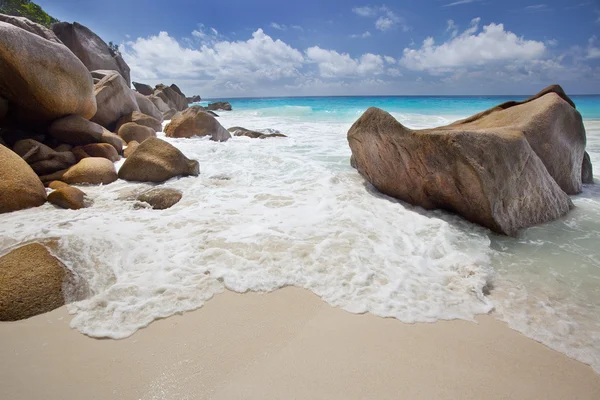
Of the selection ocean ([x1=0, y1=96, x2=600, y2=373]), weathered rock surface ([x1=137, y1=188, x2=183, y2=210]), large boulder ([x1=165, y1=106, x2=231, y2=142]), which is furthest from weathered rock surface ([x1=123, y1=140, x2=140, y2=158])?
weathered rock surface ([x1=137, y1=188, x2=183, y2=210])

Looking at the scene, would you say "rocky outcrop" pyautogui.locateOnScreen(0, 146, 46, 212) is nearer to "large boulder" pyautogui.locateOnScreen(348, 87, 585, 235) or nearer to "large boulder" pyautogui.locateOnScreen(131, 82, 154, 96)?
"large boulder" pyautogui.locateOnScreen(348, 87, 585, 235)

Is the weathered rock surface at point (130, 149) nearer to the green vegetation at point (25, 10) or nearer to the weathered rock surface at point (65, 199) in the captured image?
the weathered rock surface at point (65, 199)

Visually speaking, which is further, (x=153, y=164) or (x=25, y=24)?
(x=25, y=24)

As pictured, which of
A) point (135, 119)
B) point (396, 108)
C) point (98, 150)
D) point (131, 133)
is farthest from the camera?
point (396, 108)

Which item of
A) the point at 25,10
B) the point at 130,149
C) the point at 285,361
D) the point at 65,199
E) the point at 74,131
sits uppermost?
the point at 25,10

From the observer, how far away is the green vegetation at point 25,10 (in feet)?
83.0

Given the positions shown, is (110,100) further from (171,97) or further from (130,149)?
(171,97)

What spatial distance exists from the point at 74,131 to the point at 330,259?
20.3 ft

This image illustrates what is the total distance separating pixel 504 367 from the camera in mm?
1766

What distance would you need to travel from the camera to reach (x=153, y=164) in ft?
18.1

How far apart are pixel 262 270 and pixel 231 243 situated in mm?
606

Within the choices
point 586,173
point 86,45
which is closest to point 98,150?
point 586,173

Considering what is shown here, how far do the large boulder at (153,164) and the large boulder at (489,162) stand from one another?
3388 millimetres

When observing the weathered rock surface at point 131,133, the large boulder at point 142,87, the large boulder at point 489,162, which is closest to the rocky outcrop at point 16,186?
the weathered rock surface at point 131,133
